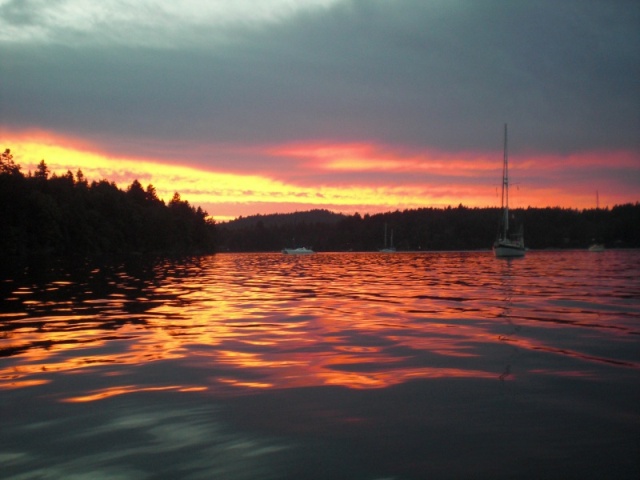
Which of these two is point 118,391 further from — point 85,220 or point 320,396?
point 85,220

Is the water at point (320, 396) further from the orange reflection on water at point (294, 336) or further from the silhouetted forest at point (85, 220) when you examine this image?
the silhouetted forest at point (85, 220)

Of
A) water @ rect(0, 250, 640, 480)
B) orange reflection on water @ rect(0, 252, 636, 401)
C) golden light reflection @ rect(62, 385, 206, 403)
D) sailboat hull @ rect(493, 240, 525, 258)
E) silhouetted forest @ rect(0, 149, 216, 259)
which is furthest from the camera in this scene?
silhouetted forest @ rect(0, 149, 216, 259)

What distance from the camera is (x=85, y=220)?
406ft

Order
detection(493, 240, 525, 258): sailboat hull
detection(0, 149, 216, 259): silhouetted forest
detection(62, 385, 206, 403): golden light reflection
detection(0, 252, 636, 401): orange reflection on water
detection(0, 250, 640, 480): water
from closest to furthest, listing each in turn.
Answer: detection(0, 250, 640, 480): water → detection(62, 385, 206, 403): golden light reflection → detection(0, 252, 636, 401): orange reflection on water → detection(493, 240, 525, 258): sailboat hull → detection(0, 149, 216, 259): silhouetted forest

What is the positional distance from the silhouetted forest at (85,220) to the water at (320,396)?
3188 inches

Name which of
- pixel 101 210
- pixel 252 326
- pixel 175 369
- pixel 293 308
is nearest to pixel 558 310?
pixel 293 308

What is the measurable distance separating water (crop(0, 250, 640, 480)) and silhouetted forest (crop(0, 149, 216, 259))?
8097cm

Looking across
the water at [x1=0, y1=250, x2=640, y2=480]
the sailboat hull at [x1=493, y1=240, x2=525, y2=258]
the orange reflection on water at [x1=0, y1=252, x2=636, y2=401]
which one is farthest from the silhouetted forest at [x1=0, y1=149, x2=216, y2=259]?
the water at [x1=0, y1=250, x2=640, y2=480]

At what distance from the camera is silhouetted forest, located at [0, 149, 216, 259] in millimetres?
100625

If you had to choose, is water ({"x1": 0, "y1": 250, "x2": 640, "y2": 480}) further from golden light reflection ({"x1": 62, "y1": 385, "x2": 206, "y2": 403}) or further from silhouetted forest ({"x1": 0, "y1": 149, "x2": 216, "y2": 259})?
silhouetted forest ({"x1": 0, "y1": 149, "x2": 216, "y2": 259})

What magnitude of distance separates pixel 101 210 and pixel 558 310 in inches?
5320

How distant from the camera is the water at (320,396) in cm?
644

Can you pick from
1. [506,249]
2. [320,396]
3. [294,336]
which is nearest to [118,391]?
[320,396]

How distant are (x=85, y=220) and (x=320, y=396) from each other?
12438 cm
